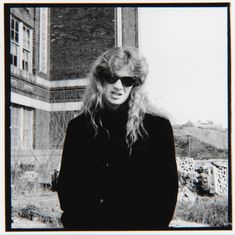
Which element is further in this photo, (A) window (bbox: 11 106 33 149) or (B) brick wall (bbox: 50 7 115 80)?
(B) brick wall (bbox: 50 7 115 80)

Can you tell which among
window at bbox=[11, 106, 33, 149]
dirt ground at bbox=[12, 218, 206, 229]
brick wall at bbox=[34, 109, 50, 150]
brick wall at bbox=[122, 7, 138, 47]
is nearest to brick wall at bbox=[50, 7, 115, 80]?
brick wall at bbox=[122, 7, 138, 47]

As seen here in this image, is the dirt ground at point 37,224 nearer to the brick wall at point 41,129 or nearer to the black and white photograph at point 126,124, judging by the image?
the black and white photograph at point 126,124

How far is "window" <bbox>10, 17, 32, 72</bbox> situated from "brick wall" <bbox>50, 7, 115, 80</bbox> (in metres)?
0.30

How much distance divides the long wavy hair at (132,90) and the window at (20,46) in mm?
874

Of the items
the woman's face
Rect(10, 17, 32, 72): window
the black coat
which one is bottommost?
the black coat

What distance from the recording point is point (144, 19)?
A: 4.61 metres

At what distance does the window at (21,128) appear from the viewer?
14.9 ft

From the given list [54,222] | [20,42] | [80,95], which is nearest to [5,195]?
[54,222]

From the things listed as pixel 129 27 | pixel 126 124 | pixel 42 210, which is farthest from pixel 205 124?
pixel 42 210

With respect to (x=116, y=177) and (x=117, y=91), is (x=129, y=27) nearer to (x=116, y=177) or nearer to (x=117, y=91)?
(x=117, y=91)

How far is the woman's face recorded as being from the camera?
4.49 metres

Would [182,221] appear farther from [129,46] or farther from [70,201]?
[129,46]

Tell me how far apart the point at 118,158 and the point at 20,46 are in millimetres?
1861

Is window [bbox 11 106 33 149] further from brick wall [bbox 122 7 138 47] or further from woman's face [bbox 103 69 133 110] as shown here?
brick wall [bbox 122 7 138 47]
